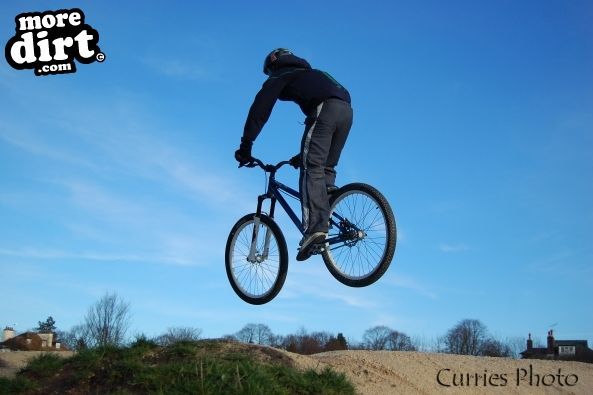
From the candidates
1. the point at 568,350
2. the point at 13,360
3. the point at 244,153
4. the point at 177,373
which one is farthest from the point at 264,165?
the point at 568,350

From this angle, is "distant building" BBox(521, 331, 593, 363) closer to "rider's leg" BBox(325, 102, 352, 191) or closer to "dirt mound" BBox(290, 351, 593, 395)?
"dirt mound" BBox(290, 351, 593, 395)

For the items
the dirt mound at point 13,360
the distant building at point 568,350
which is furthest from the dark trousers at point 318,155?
the distant building at point 568,350

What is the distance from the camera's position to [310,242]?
7973mm

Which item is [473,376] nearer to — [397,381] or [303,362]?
[397,381]

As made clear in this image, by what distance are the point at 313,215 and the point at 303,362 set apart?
2679 mm

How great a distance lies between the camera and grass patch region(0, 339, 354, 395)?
266 inches

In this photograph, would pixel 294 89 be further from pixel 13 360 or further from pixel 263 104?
pixel 13 360

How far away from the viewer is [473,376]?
521 inches

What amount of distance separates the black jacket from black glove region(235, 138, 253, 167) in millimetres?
292

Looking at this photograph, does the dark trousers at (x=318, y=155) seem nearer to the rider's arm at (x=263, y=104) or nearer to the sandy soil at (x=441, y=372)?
the rider's arm at (x=263, y=104)

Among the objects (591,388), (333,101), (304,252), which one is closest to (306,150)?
(333,101)

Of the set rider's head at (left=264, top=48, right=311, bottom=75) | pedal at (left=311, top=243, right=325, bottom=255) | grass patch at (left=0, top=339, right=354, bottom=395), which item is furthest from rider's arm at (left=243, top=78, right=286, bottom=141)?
grass patch at (left=0, top=339, right=354, bottom=395)

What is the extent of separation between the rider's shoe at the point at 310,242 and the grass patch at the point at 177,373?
1.47 metres

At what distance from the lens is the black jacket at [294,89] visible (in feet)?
26.9
